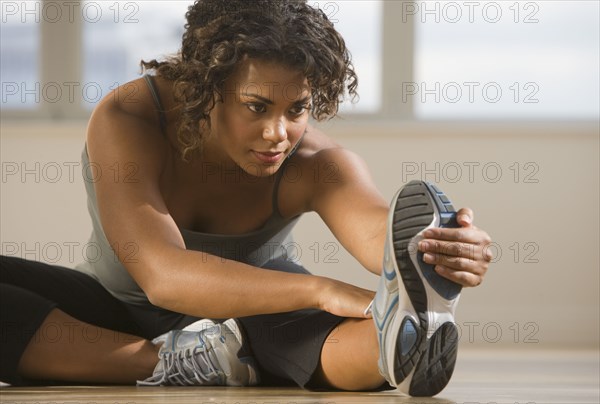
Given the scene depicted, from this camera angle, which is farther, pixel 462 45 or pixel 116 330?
pixel 462 45

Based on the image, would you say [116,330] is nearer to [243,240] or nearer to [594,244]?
[243,240]

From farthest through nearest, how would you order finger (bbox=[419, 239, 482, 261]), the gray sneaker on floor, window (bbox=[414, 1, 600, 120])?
window (bbox=[414, 1, 600, 120]) → the gray sneaker on floor → finger (bbox=[419, 239, 482, 261])

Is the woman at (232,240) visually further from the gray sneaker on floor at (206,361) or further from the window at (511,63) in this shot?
the window at (511,63)

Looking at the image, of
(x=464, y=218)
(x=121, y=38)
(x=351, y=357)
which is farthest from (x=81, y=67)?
(x=464, y=218)

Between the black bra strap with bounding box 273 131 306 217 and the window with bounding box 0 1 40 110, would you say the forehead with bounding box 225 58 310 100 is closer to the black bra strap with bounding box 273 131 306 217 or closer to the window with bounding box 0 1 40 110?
the black bra strap with bounding box 273 131 306 217

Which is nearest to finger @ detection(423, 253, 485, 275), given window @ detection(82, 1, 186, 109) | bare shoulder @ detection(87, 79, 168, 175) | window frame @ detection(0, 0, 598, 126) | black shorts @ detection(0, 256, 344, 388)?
black shorts @ detection(0, 256, 344, 388)

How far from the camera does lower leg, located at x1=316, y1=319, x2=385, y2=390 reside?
1294 millimetres

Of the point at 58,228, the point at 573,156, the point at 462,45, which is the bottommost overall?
the point at 58,228

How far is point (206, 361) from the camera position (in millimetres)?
1488

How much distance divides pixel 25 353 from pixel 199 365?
10.8 inches

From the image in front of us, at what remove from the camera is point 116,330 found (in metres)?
1.64

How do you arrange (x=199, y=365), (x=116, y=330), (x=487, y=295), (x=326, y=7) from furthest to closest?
(x=326, y=7)
(x=487, y=295)
(x=116, y=330)
(x=199, y=365)

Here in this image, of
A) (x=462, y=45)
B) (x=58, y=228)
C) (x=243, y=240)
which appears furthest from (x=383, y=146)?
(x=243, y=240)

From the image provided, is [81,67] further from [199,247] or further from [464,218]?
[464,218]
